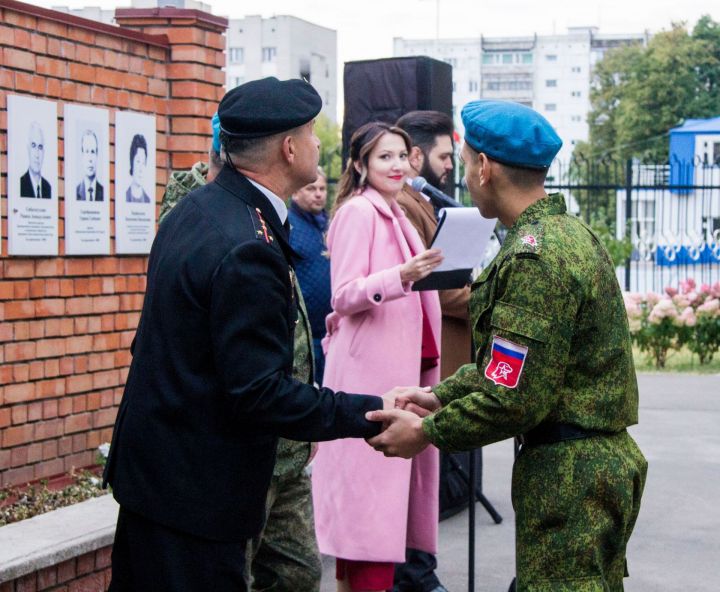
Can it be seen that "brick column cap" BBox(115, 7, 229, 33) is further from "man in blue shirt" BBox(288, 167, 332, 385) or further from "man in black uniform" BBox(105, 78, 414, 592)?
"man in black uniform" BBox(105, 78, 414, 592)

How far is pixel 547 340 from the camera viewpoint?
2885 mm

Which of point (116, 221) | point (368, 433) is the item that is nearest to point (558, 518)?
point (368, 433)

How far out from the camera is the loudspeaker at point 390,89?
6.73m

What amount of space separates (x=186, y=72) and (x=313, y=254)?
146cm

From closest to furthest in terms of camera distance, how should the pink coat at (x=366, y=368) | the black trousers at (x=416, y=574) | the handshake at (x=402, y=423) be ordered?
the handshake at (x=402, y=423), the pink coat at (x=366, y=368), the black trousers at (x=416, y=574)

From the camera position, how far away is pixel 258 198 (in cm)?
309

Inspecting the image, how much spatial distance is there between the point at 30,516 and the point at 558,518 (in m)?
3.01

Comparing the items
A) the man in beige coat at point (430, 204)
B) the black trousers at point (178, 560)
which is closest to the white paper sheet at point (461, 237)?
the man in beige coat at point (430, 204)

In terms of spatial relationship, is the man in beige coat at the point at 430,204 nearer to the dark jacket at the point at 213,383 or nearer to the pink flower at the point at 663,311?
the dark jacket at the point at 213,383

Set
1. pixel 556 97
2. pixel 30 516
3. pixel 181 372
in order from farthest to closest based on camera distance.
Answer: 1. pixel 556 97
2. pixel 30 516
3. pixel 181 372

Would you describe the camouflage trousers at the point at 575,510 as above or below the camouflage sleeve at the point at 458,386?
below

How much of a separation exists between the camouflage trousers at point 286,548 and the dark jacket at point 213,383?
36.6 inches

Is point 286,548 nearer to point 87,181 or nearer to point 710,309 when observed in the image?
point 87,181

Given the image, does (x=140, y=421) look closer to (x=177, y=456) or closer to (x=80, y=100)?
(x=177, y=456)
